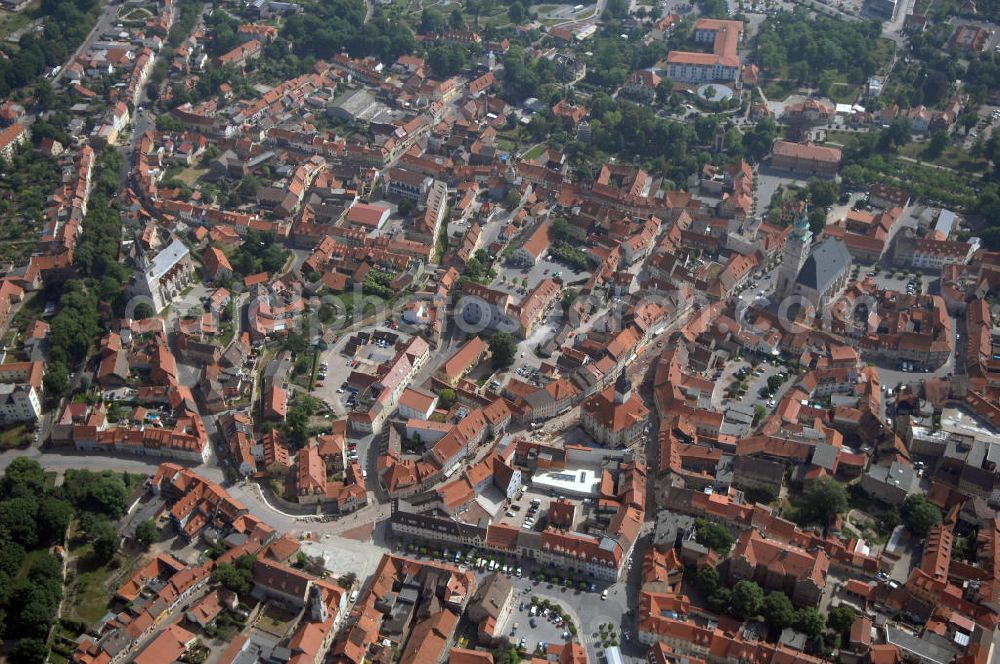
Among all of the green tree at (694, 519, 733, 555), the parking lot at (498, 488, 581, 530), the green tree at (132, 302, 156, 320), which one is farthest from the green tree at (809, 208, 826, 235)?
the green tree at (132, 302, 156, 320)

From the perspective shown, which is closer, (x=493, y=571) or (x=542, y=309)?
(x=493, y=571)

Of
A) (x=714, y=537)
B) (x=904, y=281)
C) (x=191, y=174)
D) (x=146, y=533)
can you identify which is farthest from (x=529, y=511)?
(x=191, y=174)

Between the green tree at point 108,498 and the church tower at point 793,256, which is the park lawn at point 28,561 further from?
the church tower at point 793,256

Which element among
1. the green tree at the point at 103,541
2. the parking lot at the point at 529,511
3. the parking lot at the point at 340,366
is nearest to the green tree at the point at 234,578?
the green tree at the point at 103,541

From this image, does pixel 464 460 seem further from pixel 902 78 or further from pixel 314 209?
pixel 902 78

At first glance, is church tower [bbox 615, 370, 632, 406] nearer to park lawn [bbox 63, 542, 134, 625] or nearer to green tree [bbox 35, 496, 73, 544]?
park lawn [bbox 63, 542, 134, 625]

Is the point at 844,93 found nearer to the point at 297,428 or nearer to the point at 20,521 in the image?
the point at 297,428

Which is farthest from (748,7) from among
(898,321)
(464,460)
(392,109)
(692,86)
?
(464,460)
